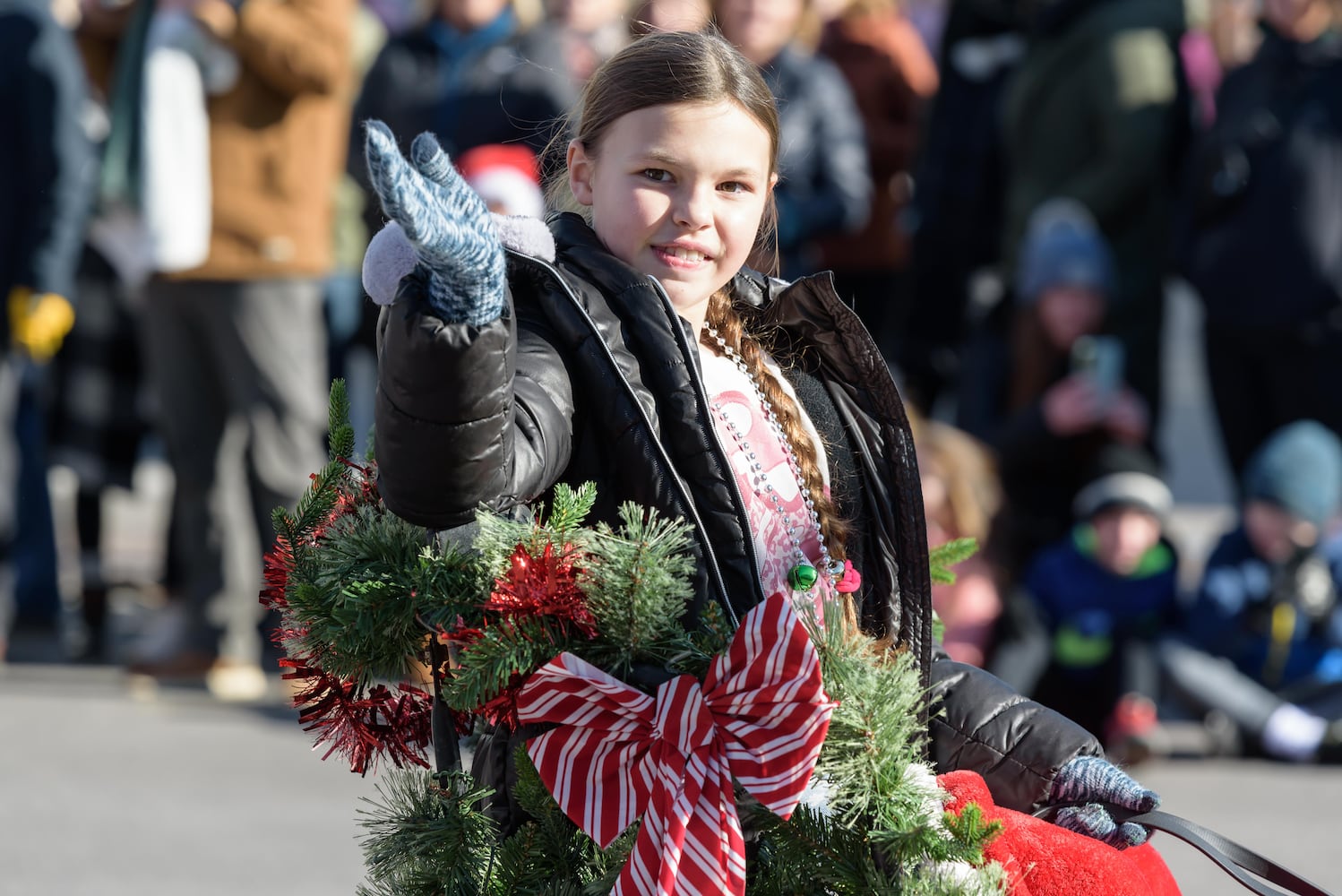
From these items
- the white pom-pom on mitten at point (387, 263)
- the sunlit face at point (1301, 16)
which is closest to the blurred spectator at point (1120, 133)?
the sunlit face at point (1301, 16)

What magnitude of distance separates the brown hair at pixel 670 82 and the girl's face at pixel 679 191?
0.05 ft

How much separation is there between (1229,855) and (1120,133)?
4.47 metres

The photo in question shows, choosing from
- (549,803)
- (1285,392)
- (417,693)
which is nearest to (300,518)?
(417,693)

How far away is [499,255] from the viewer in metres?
1.89

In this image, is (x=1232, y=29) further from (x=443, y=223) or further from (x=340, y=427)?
(x=443, y=223)

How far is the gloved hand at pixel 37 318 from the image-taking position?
6.58m

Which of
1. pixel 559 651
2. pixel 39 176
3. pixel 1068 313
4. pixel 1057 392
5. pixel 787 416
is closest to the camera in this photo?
pixel 559 651

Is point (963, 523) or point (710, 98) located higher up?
point (710, 98)

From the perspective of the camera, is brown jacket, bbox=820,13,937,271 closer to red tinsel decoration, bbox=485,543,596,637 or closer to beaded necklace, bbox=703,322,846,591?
beaded necklace, bbox=703,322,846,591

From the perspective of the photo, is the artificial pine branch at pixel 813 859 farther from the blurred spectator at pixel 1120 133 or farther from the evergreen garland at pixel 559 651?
the blurred spectator at pixel 1120 133

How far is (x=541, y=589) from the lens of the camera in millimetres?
2057

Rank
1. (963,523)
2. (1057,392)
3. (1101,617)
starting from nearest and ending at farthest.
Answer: (1101,617)
(963,523)
(1057,392)

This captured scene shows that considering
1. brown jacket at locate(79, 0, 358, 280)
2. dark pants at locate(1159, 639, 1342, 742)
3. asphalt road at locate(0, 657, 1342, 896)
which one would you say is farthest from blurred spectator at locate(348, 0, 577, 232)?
dark pants at locate(1159, 639, 1342, 742)

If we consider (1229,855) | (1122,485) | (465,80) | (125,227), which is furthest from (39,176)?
(1229,855)
